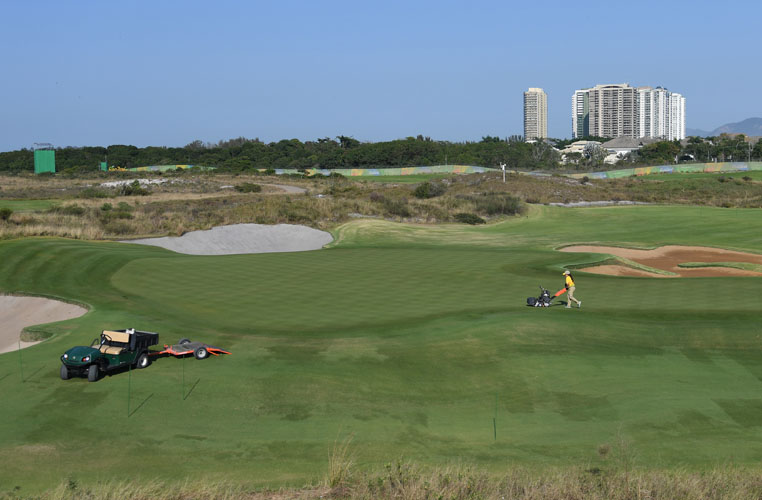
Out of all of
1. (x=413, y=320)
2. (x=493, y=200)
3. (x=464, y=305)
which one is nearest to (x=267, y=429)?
Result: (x=413, y=320)

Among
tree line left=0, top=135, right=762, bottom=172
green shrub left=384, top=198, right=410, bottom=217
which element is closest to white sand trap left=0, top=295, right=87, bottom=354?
green shrub left=384, top=198, right=410, bottom=217

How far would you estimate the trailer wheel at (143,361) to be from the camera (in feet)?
49.8

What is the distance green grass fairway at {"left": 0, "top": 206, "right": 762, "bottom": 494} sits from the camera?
35.6 feet

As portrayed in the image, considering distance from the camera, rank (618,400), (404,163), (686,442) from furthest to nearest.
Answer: (404,163), (618,400), (686,442)

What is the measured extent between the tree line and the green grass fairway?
128533mm

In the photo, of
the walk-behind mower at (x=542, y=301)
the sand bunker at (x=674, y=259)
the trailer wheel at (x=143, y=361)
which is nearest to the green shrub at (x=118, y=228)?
the sand bunker at (x=674, y=259)

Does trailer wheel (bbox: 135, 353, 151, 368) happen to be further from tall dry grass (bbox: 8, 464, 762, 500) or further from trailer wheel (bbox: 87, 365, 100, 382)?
tall dry grass (bbox: 8, 464, 762, 500)

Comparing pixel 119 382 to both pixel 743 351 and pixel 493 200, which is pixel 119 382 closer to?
pixel 743 351

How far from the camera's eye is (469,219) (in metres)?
57.2

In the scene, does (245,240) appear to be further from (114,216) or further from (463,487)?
(463,487)

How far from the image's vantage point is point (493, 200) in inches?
2554

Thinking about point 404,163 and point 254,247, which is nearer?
point 254,247

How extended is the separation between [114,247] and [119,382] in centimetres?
2229

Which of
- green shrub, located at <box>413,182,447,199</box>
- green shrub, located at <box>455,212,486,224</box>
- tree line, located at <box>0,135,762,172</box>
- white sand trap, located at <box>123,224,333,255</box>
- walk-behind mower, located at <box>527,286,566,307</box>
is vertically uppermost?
tree line, located at <box>0,135,762,172</box>
